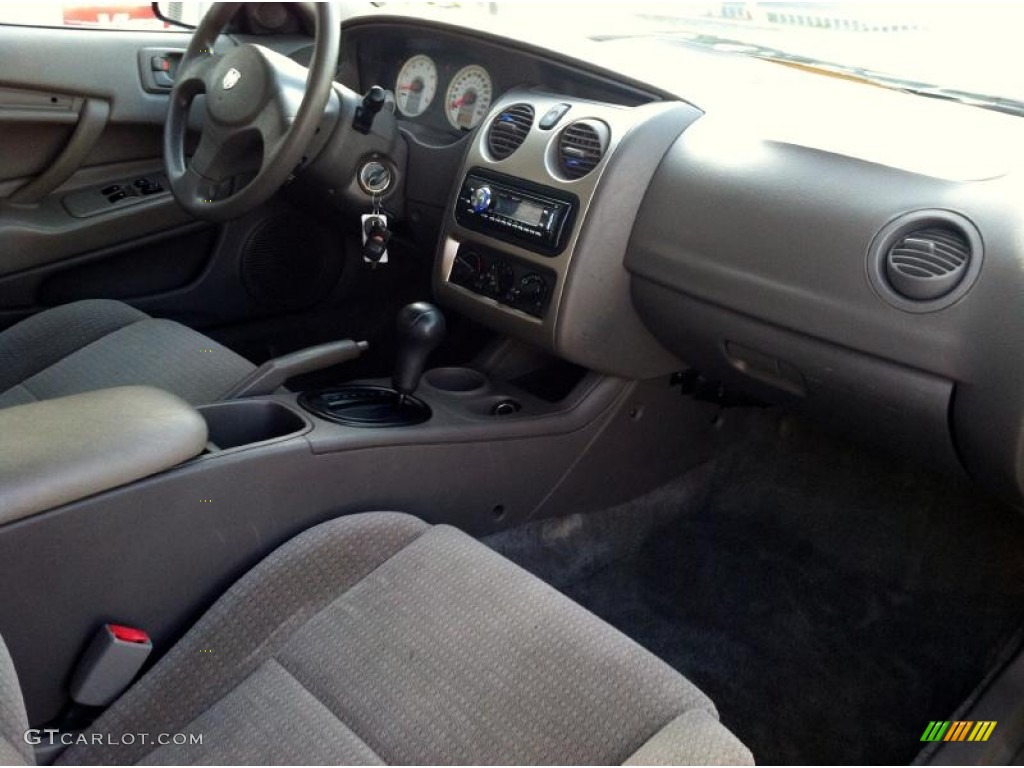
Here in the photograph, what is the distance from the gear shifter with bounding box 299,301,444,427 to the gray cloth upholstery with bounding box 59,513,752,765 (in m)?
0.29

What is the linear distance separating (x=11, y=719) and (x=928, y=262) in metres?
1.04

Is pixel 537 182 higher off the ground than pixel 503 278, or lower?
higher

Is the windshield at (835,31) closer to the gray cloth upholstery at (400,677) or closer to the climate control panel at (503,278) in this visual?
the climate control panel at (503,278)

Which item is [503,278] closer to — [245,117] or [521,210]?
[521,210]

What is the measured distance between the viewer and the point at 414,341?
5.18ft

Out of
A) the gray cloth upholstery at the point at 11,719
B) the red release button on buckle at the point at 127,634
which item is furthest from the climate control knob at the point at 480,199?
the gray cloth upholstery at the point at 11,719

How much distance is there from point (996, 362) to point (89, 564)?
102cm

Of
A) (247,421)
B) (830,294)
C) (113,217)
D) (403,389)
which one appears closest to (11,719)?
(247,421)

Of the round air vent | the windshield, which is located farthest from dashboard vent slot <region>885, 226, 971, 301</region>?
the windshield

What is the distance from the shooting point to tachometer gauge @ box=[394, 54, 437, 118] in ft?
6.74

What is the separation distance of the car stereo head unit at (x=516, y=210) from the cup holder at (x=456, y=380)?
0.25 metres

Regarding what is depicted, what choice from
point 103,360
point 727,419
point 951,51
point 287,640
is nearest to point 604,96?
point 951,51

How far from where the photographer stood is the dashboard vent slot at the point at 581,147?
1.55 meters

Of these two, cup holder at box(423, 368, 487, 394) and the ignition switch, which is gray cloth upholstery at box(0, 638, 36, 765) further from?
the ignition switch
